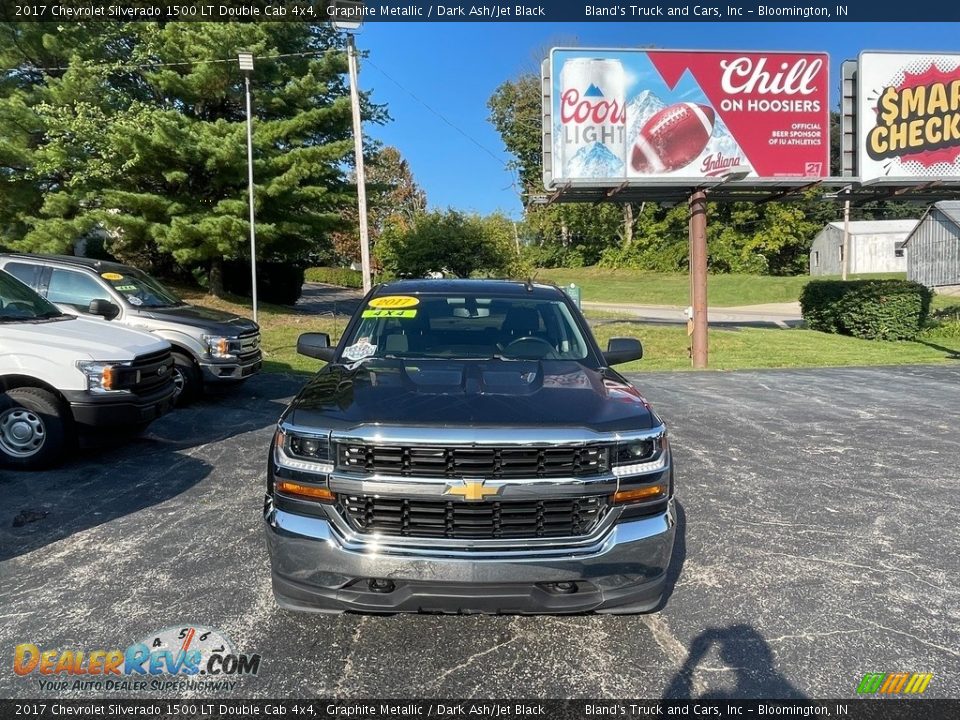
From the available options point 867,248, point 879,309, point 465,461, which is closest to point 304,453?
point 465,461

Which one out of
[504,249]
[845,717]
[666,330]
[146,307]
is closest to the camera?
[845,717]

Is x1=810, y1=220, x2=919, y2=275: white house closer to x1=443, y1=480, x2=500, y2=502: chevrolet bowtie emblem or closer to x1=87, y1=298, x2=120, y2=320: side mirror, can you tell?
x1=87, y1=298, x2=120, y2=320: side mirror

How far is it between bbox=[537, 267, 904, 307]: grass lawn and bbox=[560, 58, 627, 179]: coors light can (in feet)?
68.4

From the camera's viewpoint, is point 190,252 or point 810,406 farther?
point 190,252

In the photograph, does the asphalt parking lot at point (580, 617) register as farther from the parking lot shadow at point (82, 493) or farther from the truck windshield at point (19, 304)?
the truck windshield at point (19, 304)

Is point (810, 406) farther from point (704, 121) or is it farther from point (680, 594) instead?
point (704, 121)

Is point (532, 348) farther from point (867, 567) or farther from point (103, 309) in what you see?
point (103, 309)

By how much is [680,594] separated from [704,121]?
524 inches

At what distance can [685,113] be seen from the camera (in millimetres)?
14500

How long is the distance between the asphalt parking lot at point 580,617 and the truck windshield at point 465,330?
147cm

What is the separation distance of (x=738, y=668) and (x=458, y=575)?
139 centimetres

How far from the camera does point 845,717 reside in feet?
8.71

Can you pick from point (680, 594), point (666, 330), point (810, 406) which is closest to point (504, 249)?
point (666, 330)

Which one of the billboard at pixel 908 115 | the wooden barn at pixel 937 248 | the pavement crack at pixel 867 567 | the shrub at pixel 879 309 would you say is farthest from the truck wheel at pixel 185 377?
the wooden barn at pixel 937 248
